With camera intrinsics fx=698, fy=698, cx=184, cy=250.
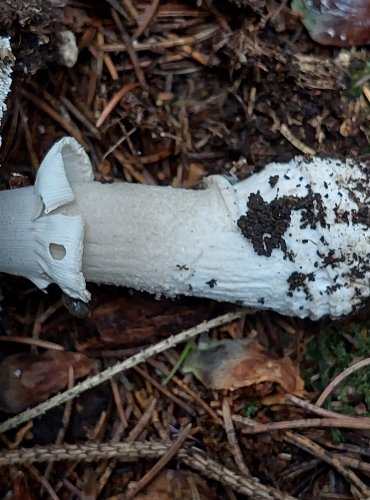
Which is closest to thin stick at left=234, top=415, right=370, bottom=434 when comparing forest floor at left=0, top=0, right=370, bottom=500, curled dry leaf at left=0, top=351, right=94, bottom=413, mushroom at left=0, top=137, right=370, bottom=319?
forest floor at left=0, top=0, right=370, bottom=500

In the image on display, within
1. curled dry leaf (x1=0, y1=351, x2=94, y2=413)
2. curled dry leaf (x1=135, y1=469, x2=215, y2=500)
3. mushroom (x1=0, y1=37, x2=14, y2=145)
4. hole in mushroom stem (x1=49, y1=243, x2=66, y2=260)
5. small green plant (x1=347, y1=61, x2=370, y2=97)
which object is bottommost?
curled dry leaf (x1=135, y1=469, x2=215, y2=500)

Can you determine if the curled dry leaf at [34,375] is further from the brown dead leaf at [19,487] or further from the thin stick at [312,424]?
the thin stick at [312,424]

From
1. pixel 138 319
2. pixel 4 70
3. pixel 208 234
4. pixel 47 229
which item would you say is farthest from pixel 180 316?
pixel 4 70

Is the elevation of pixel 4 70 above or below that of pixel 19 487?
above

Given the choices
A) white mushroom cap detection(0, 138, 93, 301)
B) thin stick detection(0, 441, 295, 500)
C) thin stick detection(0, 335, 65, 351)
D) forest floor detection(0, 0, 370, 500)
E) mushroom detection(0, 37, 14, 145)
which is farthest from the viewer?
thin stick detection(0, 335, 65, 351)

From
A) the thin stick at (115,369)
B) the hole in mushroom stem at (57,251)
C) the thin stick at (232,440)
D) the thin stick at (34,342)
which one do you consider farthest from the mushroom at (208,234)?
the thin stick at (232,440)

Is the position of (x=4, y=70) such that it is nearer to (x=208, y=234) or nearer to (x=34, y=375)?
(x=208, y=234)

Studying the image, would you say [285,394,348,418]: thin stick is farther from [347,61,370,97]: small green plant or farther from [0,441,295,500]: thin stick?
[347,61,370,97]: small green plant
